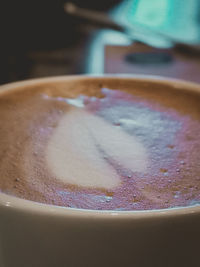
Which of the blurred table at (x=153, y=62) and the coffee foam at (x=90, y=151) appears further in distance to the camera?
the blurred table at (x=153, y=62)

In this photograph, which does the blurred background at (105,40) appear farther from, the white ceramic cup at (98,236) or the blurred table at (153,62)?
the white ceramic cup at (98,236)

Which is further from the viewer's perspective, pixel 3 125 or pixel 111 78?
pixel 111 78

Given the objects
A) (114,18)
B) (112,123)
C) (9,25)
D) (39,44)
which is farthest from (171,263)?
(114,18)

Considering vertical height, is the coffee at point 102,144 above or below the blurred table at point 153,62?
above

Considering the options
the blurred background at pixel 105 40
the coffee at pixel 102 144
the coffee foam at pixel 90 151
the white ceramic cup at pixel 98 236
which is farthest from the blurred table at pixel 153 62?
the white ceramic cup at pixel 98 236

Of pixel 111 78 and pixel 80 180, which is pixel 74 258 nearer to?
pixel 80 180

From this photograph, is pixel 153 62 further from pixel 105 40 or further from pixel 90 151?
pixel 90 151

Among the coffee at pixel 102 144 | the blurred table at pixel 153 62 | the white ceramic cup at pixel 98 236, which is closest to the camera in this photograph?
the white ceramic cup at pixel 98 236

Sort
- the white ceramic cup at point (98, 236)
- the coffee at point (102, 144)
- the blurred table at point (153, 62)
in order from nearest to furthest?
1. the white ceramic cup at point (98, 236)
2. the coffee at point (102, 144)
3. the blurred table at point (153, 62)
